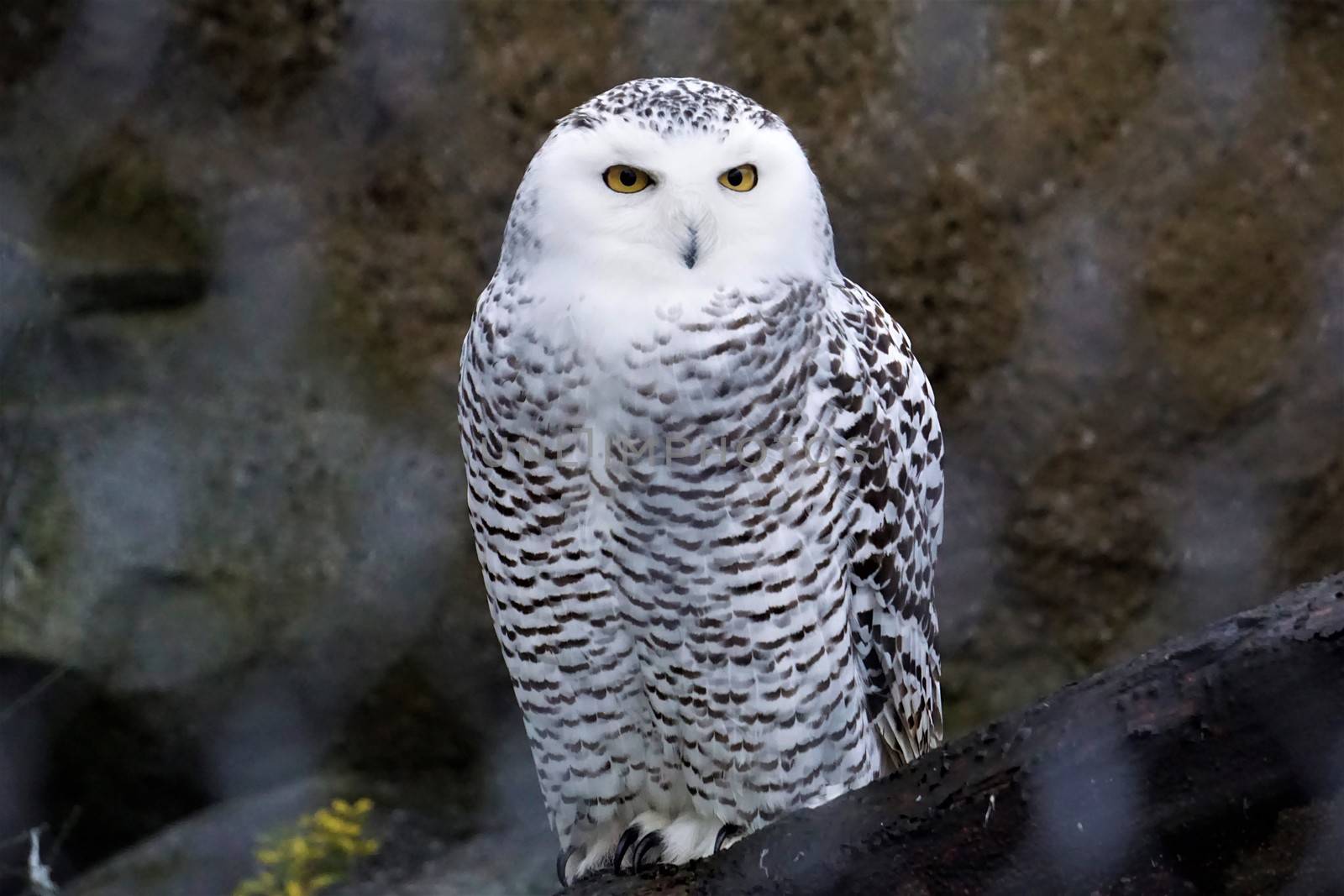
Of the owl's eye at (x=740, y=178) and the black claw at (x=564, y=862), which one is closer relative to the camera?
the owl's eye at (x=740, y=178)

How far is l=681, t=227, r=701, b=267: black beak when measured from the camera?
99 centimetres

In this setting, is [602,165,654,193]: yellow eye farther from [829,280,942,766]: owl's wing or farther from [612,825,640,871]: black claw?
[612,825,640,871]: black claw

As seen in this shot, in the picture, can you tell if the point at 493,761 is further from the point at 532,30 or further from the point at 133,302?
the point at 532,30

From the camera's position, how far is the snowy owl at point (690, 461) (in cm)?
100

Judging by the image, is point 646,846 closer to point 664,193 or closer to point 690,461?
point 690,461

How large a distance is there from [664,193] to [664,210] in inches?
0.4

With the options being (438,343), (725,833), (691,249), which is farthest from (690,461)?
(438,343)

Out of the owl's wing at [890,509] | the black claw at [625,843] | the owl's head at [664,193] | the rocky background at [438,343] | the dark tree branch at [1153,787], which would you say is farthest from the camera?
the rocky background at [438,343]

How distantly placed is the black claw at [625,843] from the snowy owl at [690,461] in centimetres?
3

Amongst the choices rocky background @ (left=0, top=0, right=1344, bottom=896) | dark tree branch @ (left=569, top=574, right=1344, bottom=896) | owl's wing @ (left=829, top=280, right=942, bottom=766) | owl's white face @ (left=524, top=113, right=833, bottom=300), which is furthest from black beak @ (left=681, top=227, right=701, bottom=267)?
rocky background @ (left=0, top=0, right=1344, bottom=896)

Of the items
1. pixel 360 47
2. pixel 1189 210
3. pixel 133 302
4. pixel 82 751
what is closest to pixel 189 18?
pixel 360 47

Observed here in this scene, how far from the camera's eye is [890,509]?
44.6 inches

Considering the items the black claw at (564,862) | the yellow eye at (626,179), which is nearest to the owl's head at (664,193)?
the yellow eye at (626,179)

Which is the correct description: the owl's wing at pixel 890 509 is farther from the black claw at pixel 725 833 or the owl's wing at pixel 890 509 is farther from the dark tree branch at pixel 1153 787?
the dark tree branch at pixel 1153 787
